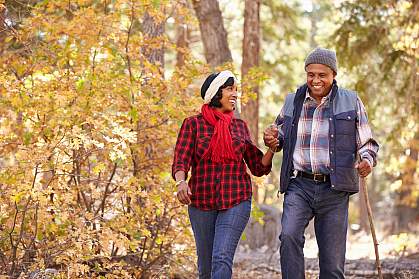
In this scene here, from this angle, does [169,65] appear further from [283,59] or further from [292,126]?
[292,126]

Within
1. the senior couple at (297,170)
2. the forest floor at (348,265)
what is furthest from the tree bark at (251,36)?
the senior couple at (297,170)

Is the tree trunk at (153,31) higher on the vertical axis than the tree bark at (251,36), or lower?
lower

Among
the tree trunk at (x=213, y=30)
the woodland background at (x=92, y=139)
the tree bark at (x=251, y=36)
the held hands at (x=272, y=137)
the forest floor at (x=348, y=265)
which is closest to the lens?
the held hands at (x=272, y=137)

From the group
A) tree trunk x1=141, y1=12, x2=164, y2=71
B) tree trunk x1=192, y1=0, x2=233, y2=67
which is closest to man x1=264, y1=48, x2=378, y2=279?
tree trunk x1=141, y1=12, x2=164, y2=71

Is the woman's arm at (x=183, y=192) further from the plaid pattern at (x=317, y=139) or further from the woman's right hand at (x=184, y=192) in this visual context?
the plaid pattern at (x=317, y=139)

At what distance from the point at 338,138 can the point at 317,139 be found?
0.50 ft

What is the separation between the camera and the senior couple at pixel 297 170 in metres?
4.74

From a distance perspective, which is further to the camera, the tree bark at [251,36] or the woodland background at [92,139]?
the tree bark at [251,36]

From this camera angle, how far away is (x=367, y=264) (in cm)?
869

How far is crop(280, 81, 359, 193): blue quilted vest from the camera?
15.5 feet

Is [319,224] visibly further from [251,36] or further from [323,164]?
[251,36]

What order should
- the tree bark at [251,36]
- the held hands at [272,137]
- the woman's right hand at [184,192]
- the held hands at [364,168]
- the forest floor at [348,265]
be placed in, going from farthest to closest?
the tree bark at [251,36] < the forest floor at [348,265] < the held hands at [272,137] < the woman's right hand at [184,192] < the held hands at [364,168]

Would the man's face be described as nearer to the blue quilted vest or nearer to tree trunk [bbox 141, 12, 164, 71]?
the blue quilted vest

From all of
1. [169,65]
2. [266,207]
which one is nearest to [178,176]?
[266,207]
